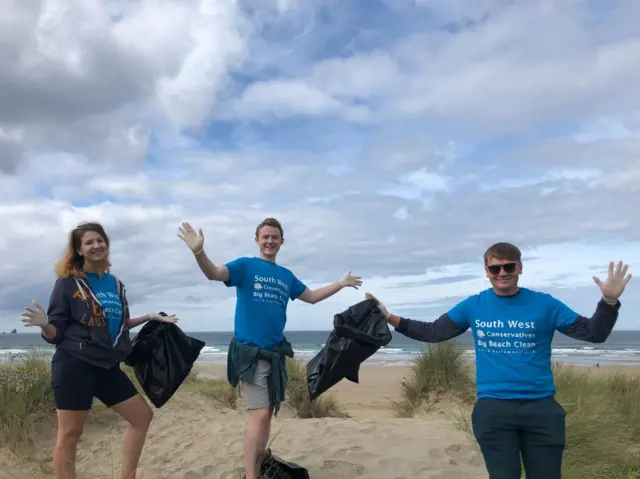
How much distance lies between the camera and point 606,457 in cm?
578

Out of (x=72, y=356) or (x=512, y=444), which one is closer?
(x=512, y=444)

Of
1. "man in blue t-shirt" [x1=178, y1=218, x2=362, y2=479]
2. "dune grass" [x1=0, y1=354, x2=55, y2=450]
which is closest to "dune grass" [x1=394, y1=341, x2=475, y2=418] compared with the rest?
"man in blue t-shirt" [x1=178, y1=218, x2=362, y2=479]

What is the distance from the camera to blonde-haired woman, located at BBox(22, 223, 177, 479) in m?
3.95

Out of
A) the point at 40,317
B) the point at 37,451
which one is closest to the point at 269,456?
the point at 40,317

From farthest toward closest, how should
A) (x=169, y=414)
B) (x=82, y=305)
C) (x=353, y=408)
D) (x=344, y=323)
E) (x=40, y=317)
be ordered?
(x=353, y=408) < (x=169, y=414) < (x=344, y=323) < (x=82, y=305) < (x=40, y=317)

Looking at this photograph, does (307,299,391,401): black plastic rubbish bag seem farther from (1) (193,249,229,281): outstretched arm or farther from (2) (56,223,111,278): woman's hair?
(2) (56,223,111,278): woman's hair

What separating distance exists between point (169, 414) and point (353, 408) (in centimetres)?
627

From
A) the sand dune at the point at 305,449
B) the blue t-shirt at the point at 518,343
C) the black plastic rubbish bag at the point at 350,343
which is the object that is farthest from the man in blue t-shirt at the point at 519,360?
the sand dune at the point at 305,449

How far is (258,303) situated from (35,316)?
151 cm

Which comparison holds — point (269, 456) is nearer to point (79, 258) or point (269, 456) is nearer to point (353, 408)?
point (79, 258)

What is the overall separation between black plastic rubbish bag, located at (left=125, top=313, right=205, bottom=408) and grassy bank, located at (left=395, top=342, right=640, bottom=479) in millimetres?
3274

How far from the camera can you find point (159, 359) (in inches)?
188

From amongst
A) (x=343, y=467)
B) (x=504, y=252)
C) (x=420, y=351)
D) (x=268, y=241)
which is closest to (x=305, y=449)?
(x=343, y=467)

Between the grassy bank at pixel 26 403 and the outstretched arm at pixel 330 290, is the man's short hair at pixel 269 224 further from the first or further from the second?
the grassy bank at pixel 26 403
